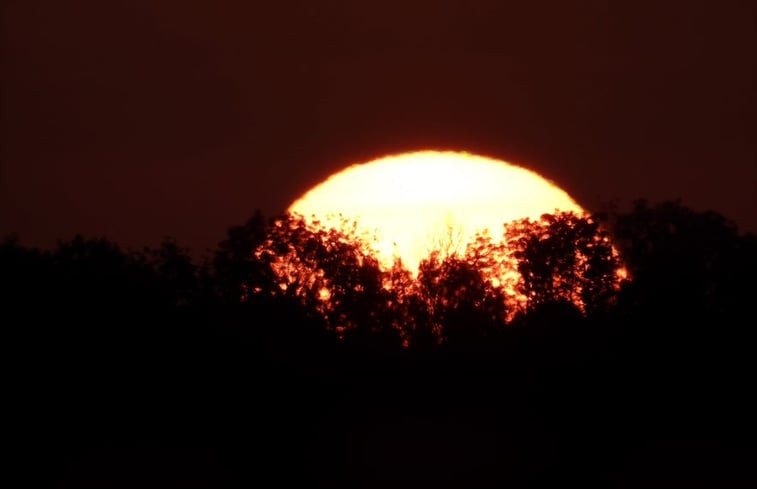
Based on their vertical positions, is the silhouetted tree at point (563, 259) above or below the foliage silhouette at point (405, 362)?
above

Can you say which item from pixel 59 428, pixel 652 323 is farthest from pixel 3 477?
pixel 652 323

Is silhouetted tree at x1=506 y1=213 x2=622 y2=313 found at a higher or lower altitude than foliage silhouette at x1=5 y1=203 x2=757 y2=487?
higher

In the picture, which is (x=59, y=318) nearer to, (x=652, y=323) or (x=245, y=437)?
(x=245, y=437)

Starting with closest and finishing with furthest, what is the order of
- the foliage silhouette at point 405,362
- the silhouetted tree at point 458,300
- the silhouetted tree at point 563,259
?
the foliage silhouette at point 405,362
the silhouetted tree at point 458,300
the silhouetted tree at point 563,259

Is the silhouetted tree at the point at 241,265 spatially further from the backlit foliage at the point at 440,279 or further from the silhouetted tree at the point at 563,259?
the silhouetted tree at the point at 563,259

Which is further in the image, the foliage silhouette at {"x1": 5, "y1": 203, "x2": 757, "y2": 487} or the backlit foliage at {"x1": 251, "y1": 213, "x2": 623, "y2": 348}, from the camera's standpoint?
the backlit foliage at {"x1": 251, "y1": 213, "x2": 623, "y2": 348}

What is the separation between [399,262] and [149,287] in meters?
9.20

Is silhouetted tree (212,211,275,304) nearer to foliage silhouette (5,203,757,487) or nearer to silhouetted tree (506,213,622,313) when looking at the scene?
foliage silhouette (5,203,757,487)

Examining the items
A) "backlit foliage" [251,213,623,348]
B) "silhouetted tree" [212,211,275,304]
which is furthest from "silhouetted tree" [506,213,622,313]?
"silhouetted tree" [212,211,275,304]

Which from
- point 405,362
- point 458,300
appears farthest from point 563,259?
point 405,362

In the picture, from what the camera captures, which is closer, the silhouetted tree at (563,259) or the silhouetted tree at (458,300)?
the silhouetted tree at (458,300)

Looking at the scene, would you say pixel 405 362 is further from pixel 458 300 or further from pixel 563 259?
pixel 563 259

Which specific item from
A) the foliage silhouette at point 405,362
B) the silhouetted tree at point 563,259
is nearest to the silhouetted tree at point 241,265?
the foliage silhouette at point 405,362

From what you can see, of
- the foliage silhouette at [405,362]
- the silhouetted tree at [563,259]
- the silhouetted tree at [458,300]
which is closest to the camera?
the foliage silhouette at [405,362]
